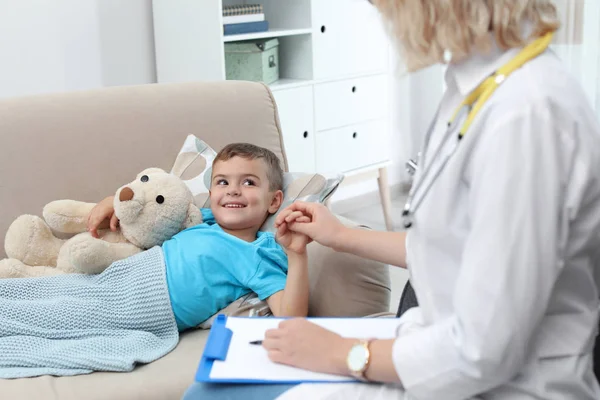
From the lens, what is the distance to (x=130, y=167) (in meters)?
1.85

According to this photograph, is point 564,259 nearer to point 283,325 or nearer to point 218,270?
point 283,325

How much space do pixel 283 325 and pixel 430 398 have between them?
24 cm

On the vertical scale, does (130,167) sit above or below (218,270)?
above

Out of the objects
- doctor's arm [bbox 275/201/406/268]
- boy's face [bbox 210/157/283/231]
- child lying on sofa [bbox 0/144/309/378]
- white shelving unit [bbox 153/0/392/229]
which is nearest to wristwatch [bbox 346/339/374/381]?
doctor's arm [bbox 275/201/406/268]

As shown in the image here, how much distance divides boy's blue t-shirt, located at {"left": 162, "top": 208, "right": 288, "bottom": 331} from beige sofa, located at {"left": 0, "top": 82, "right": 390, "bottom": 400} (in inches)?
2.5

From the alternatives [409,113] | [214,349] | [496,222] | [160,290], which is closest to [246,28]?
[409,113]

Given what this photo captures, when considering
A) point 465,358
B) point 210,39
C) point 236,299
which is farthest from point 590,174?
point 210,39

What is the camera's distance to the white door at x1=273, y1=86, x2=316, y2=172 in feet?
9.78

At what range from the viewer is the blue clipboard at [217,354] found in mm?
1004

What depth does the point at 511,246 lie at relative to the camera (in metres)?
0.77

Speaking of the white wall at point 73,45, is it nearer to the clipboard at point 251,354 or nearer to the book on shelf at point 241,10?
the book on shelf at point 241,10

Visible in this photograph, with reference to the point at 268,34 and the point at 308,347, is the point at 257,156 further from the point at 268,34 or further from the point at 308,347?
the point at 268,34

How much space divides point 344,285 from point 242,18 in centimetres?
158

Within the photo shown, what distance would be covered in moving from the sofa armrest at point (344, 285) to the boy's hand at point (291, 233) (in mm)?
178
